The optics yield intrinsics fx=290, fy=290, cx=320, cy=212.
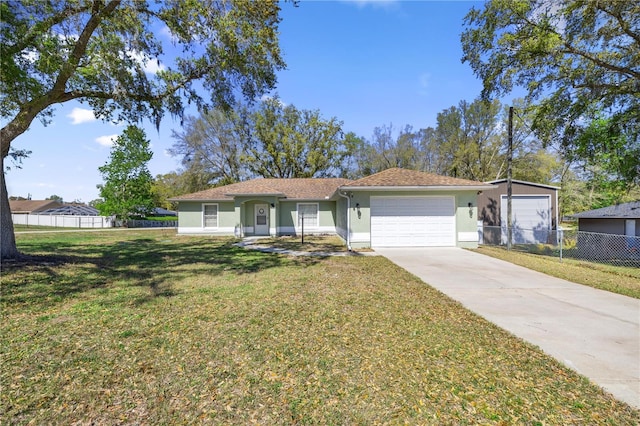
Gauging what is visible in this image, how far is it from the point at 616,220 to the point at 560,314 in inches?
532

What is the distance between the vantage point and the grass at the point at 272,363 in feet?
7.97

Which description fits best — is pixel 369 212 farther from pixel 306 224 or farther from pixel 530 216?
pixel 530 216

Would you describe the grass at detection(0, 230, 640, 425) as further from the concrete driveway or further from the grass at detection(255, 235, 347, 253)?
the grass at detection(255, 235, 347, 253)

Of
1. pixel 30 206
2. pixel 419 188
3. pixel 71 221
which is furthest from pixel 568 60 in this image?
pixel 30 206

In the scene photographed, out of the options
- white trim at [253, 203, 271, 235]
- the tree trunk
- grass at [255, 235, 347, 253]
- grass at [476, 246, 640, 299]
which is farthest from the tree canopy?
the tree trunk

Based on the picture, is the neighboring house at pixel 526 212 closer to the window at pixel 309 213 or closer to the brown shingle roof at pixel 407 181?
the brown shingle roof at pixel 407 181

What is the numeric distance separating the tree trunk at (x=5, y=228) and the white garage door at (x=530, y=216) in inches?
857

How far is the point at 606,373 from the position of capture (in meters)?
3.06

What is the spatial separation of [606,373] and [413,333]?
1971 millimetres

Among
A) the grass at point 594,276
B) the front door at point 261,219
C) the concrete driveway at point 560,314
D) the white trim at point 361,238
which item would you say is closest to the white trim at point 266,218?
the front door at point 261,219

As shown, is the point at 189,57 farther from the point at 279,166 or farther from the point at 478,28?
the point at 279,166

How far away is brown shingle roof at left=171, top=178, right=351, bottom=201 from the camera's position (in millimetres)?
18016

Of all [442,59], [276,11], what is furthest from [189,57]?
[442,59]

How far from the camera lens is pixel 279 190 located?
19891 millimetres
